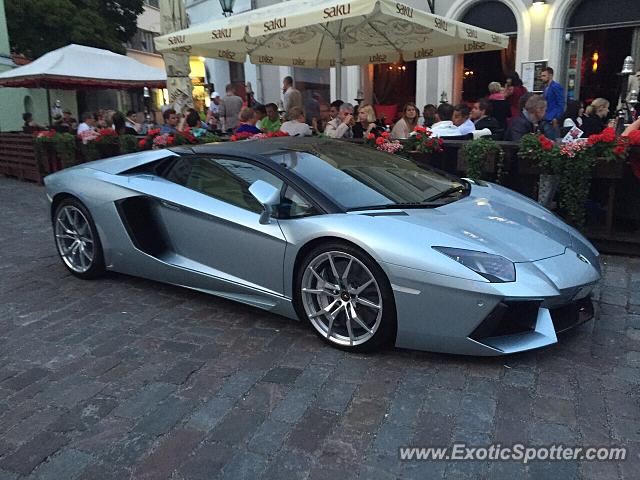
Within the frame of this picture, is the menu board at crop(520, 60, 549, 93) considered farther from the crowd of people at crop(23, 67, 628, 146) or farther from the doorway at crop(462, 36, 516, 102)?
the crowd of people at crop(23, 67, 628, 146)

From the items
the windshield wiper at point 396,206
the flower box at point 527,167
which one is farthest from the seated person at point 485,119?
the windshield wiper at point 396,206

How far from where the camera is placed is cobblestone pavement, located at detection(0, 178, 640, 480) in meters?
2.30

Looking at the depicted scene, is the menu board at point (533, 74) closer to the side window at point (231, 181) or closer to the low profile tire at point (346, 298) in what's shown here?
the side window at point (231, 181)

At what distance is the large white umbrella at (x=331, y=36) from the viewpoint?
6211 mm

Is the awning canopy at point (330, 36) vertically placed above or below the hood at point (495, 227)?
above

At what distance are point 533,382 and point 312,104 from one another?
1133cm

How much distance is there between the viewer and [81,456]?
238cm

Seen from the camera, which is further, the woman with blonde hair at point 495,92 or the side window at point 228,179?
the woman with blonde hair at point 495,92

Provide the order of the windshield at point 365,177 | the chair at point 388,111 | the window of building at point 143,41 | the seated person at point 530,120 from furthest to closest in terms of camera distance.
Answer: the window of building at point 143,41 → the chair at point 388,111 → the seated person at point 530,120 → the windshield at point 365,177

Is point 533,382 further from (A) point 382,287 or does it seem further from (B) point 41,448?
(B) point 41,448

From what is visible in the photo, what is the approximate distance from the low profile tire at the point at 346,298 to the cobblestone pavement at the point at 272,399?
→ 0.12 m

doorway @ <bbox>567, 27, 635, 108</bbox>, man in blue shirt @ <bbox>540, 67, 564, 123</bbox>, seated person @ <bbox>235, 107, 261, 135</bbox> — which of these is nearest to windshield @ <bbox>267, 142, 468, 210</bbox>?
seated person @ <bbox>235, 107, 261, 135</bbox>

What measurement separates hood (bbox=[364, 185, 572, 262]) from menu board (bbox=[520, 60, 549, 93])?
26.5 ft

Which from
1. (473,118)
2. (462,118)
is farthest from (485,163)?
(473,118)
